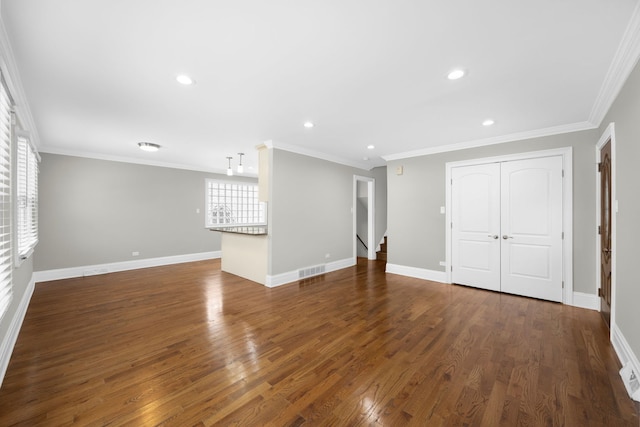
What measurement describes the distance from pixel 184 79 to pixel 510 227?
15.5 feet

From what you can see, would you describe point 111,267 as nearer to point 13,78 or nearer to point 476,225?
point 13,78

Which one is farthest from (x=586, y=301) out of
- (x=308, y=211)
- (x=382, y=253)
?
(x=308, y=211)

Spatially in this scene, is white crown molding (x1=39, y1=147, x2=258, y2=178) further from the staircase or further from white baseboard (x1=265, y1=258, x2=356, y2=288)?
the staircase

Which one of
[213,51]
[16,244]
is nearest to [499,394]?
[213,51]

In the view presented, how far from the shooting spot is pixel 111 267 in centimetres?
551

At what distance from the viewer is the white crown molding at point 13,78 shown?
6.01ft

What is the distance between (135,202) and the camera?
5891 mm

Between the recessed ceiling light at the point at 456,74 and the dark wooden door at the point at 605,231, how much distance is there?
6.91 feet

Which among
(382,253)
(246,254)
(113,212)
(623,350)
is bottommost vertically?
(623,350)

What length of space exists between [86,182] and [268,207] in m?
3.99

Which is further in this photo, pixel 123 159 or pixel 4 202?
pixel 123 159

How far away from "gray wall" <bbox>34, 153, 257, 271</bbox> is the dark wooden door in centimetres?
770

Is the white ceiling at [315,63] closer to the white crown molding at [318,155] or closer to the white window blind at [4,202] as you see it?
the white window blind at [4,202]

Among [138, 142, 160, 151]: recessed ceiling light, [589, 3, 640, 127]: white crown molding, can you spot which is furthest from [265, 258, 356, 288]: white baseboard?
[589, 3, 640, 127]: white crown molding
